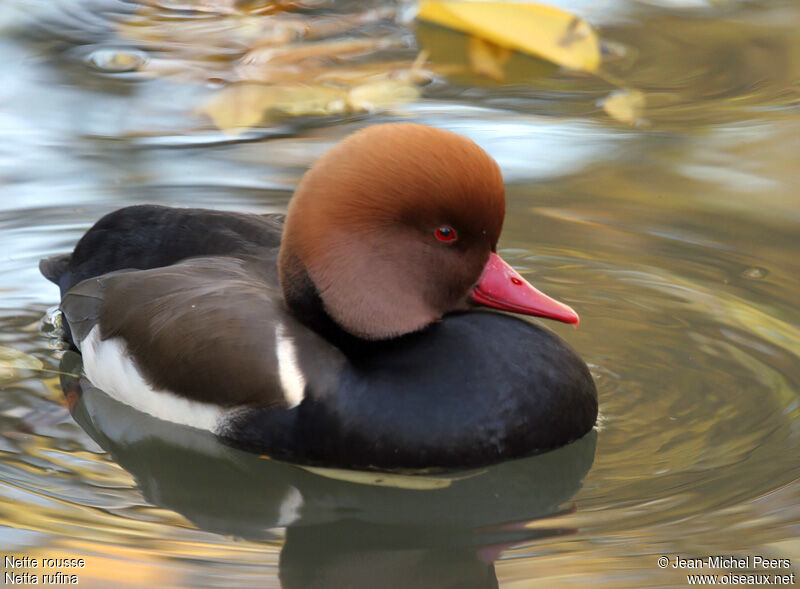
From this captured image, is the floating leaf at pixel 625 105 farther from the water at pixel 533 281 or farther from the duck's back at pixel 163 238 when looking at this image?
the duck's back at pixel 163 238

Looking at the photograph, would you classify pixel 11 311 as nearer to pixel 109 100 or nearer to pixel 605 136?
pixel 109 100

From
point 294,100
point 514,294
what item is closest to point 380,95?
point 294,100

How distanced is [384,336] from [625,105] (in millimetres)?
2971

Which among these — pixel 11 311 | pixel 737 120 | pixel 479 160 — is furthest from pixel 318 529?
pixel 737 120

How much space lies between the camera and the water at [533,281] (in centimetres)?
302

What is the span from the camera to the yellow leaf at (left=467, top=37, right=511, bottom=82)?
634 centimetres

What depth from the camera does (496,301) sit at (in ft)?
11.3

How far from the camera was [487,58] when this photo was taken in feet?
21.4

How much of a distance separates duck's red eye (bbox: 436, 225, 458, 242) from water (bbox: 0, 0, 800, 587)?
24.7 inches

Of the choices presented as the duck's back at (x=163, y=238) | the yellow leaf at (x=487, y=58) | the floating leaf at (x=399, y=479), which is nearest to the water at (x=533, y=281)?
the floating leaf at (x=399, y=479)

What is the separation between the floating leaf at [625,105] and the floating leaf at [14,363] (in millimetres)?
2928

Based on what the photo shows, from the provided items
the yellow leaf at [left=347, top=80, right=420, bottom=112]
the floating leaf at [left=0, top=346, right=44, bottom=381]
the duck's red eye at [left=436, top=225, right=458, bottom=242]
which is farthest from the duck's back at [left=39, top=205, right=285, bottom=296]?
the yellow leaf at [left=347, top=80, right=420, bottom=112]

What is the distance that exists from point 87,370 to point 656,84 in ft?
11.2

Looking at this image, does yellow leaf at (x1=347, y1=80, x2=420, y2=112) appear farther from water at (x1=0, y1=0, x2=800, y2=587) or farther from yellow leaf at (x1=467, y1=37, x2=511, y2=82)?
yellow leaf at (x1=467, y1=37, x2=511, y2=82)
